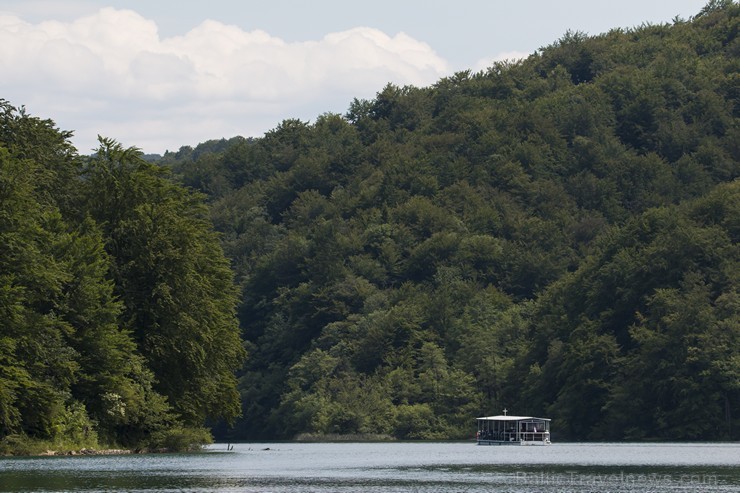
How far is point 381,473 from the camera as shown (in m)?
80.3

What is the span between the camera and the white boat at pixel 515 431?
13912 centimetres

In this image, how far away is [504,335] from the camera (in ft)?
598

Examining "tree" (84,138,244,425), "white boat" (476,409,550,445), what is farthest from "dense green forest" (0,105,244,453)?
"white boat" (476,409,550,445)

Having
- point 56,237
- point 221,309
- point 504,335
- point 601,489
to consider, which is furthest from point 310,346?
point 601,489

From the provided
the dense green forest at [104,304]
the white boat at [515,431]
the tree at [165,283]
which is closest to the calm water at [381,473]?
the dense green forest at [104,304]

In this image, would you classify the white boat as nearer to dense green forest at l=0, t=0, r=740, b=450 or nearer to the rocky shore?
dense green forest at l=0, t=0, r=740, b=450

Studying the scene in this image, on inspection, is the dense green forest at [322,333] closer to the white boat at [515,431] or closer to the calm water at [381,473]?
the calm water at [381,473]

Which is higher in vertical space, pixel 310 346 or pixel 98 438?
pixel 310 346

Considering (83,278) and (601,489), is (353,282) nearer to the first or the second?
(83,278)

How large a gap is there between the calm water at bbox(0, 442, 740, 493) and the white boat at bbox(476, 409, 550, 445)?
30.3 m

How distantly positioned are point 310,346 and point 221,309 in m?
93.0

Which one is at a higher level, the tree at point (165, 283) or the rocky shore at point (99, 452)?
the tree at point (165, 283)

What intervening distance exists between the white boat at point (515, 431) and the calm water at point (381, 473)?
99.4ft

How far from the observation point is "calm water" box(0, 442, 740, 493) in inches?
2522
